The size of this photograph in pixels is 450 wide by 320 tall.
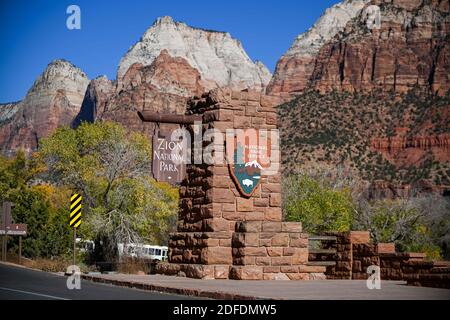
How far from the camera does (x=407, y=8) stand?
554 ft

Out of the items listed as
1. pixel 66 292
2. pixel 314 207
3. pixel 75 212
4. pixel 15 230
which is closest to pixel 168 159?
pixel 75 212

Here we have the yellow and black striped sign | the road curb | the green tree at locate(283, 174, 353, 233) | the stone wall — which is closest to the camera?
the road curb

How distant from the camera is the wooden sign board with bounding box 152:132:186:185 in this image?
19.6 meters

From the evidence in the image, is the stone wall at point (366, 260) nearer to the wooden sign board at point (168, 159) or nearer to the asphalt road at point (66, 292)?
the wooden sign board at point (168, 159)

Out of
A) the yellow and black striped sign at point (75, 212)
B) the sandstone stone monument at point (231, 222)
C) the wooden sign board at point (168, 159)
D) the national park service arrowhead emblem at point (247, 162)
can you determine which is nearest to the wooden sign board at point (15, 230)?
the yellow and black striped sign at point (75, 212)

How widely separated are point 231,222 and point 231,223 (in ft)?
0.08

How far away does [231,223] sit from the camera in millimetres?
19266

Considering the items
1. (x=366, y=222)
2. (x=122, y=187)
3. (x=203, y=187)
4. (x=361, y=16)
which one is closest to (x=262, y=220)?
(x=203, y=187)

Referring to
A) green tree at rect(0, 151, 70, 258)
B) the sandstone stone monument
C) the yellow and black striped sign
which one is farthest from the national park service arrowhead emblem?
green tree at rect(0, 151, 70, 258)

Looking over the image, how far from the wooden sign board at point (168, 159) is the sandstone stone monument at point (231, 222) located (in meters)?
0.39

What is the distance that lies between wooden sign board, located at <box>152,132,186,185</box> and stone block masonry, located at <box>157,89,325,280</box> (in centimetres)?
38

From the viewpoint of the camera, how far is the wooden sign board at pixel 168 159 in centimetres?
1961

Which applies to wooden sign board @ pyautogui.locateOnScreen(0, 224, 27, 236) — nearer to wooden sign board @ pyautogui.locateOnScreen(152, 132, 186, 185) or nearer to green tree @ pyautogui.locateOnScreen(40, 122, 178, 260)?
green tree @ pyautogui.locateOnScreen(40, 122, 178, 260)
